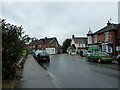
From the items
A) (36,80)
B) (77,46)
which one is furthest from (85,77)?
(77,46)

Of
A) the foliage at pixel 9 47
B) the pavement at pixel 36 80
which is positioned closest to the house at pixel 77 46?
the pavement at pixel 36 80

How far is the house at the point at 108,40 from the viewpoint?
1119 inches

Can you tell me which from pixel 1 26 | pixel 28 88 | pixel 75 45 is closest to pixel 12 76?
pixel 28 88

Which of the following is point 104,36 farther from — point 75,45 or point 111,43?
point 75,45

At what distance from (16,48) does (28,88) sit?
9.07 feet

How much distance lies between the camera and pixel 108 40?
3084 cm

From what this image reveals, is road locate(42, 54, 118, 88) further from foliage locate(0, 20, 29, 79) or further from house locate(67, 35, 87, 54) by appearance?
house locate(67, 35, 87, 54)

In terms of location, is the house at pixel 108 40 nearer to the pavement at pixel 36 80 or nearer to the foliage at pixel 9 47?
the pavement at pixel 36 80

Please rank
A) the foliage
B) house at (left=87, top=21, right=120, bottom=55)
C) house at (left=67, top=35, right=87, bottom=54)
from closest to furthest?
the foliage, house at (left=87, top=21, right=120, bottom=55), house at (left=67, top=35, right=87, bottom=54)

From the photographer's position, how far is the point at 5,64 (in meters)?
7.92

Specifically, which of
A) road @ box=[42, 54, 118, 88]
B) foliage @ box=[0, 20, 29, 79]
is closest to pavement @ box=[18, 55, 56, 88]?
road @ box=[42, 54, 118, 88]

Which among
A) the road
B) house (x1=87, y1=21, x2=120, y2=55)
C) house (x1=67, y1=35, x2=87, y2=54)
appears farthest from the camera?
house (x1=67, y1=35, x2=87, y2=54)

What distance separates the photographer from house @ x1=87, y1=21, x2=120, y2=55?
28.4 meters

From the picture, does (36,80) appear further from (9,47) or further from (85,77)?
(85,77)
